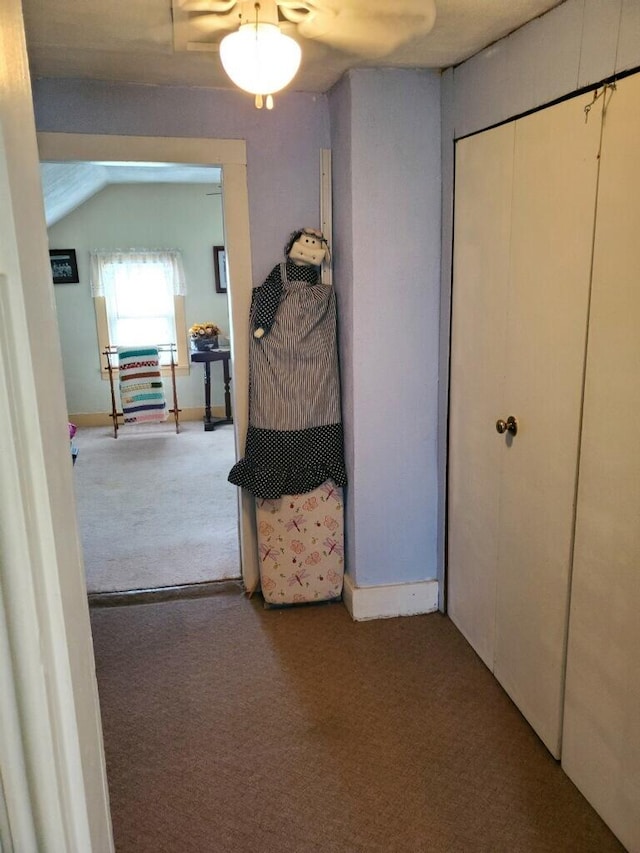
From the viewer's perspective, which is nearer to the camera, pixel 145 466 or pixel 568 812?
pixel 568 812

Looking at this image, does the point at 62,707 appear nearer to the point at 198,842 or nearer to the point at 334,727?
the point at 198,842

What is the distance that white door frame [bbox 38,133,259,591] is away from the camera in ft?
8.35

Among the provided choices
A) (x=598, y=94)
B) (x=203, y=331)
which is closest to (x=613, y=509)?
(x=598, y=94)

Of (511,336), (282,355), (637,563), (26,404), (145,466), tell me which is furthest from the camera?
(145,466)

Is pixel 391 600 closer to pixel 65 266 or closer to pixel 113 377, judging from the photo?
pixel 113 377

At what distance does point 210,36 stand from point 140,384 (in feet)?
14.1

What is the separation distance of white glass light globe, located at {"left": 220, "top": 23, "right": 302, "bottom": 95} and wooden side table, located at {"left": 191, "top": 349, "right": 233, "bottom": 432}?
173 inches

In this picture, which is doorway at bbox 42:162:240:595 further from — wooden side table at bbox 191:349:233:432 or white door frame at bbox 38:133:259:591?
white door frame at bbox 38:133:259:591

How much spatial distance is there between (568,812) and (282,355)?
5.92ft

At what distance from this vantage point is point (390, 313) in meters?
Result: 2.60

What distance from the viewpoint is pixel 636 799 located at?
162 centimetres

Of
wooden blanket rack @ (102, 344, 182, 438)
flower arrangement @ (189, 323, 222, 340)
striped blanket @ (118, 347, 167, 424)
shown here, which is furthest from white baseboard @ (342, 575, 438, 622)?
flower arrangement @ (189, 323, 222, 340)

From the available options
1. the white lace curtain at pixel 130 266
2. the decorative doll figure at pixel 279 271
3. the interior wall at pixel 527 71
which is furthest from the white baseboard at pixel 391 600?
the white lace curtain at pixel 130 266

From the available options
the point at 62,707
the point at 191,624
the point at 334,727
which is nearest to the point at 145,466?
the point at 191,624
